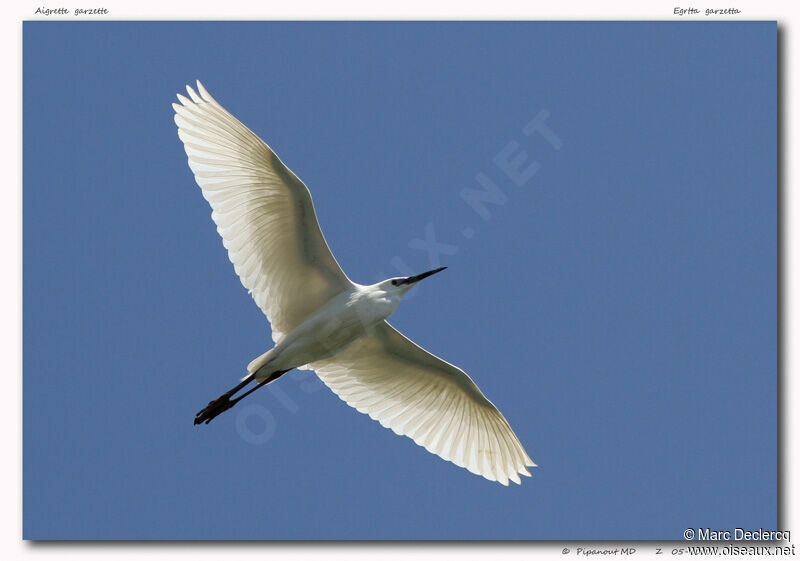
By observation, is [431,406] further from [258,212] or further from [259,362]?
[258,212]

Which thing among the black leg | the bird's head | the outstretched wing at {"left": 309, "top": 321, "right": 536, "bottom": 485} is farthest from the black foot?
the bird's head

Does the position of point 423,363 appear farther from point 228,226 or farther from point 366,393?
point 228,226

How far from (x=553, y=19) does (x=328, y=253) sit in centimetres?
406

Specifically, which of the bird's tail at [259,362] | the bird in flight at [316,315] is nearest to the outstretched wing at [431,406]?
the bird in flight at [316,315]

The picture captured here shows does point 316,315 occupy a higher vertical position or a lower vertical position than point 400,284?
lower

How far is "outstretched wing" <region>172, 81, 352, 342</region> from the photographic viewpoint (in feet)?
40.5

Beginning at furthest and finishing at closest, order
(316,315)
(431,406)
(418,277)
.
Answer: (431,406)
(418,277)
(316,315)

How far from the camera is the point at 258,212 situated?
12.6 m

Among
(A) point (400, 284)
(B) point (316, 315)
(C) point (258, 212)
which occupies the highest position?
(C) point (258, 212)

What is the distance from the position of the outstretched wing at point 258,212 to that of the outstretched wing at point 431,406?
129 centimetres

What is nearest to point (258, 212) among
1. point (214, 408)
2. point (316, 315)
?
point (316, 315)

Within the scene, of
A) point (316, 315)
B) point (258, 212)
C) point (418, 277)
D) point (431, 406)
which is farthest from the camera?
point (431, 406)

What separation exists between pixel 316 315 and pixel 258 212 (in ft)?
4.93

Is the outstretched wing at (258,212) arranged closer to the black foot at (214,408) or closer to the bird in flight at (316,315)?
the bird in flight at (316,315)
